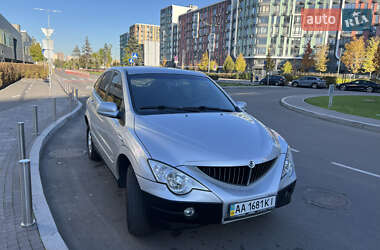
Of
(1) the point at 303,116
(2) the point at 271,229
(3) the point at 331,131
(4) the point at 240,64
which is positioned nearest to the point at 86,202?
(2) the point at 271,229

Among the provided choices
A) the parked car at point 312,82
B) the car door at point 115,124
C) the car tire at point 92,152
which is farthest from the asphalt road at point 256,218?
the parked car at point 312,82

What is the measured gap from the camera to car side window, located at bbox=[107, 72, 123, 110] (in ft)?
12.7

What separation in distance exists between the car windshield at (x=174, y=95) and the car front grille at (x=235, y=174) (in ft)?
3.85

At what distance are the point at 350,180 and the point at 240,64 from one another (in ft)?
251

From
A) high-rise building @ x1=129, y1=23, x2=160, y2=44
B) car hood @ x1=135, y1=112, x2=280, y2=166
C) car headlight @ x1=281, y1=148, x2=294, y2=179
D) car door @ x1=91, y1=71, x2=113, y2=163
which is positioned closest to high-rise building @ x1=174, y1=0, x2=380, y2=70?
car door @ x1=91, y1=71, x2=113, y2=163

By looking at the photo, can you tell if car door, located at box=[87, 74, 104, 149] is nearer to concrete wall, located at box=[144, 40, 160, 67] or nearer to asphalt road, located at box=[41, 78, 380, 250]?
asphalt road, located at box=[41, 78, 380, 250]

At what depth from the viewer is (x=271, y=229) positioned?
132 inches

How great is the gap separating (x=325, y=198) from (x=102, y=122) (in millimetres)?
3432

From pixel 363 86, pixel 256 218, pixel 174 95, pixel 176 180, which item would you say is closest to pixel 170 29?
pixel 363 86

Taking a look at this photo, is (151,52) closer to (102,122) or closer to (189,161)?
(102,122)

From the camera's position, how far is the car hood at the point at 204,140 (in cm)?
264

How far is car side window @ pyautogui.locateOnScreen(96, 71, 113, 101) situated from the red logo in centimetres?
7153

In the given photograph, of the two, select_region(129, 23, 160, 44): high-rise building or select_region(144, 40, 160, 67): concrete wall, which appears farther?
select_region(129, 23, 160, 44): high-rise building

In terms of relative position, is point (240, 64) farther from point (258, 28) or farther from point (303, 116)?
point (303, 116)
